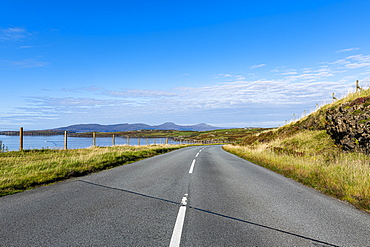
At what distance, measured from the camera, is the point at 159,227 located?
4043 mm

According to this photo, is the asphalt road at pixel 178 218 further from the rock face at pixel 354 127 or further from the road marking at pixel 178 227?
the rock face at pixel 354 127

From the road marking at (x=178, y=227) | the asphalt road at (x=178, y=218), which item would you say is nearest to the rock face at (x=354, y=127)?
the asphalt road at (x=178, y=218)

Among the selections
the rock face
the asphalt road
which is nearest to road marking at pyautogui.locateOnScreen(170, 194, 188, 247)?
the asphalt road

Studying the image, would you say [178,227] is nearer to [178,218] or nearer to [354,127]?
[178,218]

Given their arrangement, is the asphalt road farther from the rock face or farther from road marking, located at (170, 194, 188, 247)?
the rock face

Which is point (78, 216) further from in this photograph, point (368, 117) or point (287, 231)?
point (368, 117)

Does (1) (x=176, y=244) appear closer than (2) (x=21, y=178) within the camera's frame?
Yes

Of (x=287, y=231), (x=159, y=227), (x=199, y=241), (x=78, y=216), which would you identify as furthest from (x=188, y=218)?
(x=78, y=216)

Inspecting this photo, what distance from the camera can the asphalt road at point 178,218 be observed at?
11.8 ft

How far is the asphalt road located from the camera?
11.8 feet

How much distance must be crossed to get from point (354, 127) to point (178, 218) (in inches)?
528

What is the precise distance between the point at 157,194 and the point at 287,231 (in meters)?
3.52

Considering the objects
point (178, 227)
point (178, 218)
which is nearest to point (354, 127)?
point (178, 218)

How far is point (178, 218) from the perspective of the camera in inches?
177
